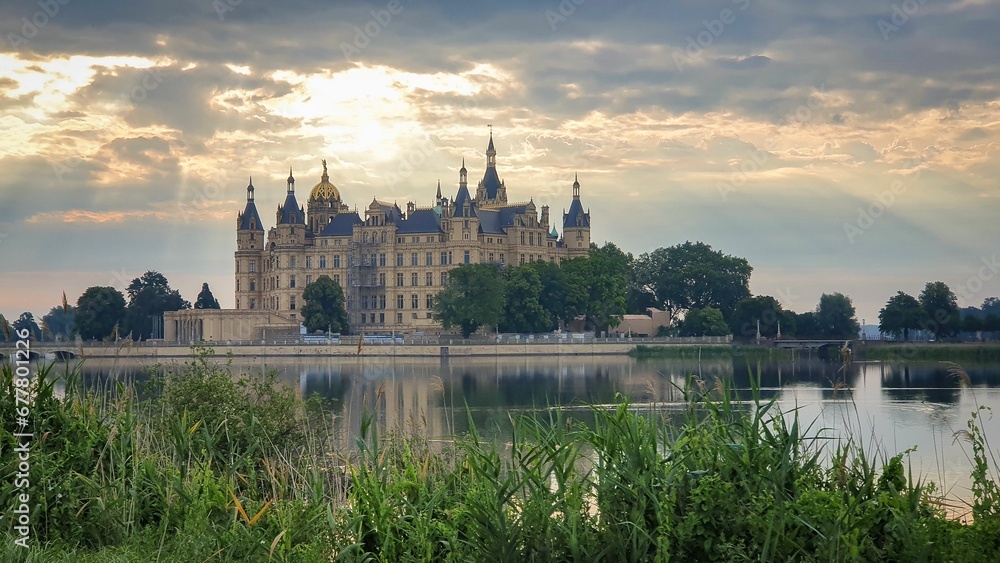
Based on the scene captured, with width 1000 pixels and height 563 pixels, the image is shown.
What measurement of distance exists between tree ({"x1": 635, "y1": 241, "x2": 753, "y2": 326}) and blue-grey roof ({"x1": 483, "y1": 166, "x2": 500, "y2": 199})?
1550 centimetres

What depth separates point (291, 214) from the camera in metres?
95.5

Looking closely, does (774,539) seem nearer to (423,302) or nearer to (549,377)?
(549,377)

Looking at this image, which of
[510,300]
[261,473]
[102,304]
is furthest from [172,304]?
[261,473]

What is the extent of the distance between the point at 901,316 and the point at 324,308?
128ft

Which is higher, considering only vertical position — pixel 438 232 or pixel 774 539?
pixel 438 232

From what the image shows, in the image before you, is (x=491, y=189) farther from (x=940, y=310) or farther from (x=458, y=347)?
(x=940, y=310)

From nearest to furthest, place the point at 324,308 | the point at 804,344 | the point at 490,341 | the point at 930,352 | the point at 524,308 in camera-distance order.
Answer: the point at 930,352, the point at 804,344, the point at 490,341, the point at 524,308, the point at 324,308

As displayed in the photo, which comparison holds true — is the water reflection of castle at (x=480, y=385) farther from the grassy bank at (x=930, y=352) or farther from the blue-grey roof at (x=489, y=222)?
the blue-grey roof at (x=489, y=222)

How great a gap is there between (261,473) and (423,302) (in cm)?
8016

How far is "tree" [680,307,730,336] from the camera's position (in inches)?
2862

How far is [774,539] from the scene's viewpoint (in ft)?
19.8

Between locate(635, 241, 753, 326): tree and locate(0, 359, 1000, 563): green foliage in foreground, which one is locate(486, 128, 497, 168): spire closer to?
locate(635, 241, 753, 326): tree

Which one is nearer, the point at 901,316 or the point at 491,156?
the point at 901,316

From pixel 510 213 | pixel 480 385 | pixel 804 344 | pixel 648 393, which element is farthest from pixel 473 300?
pixel 648 393
